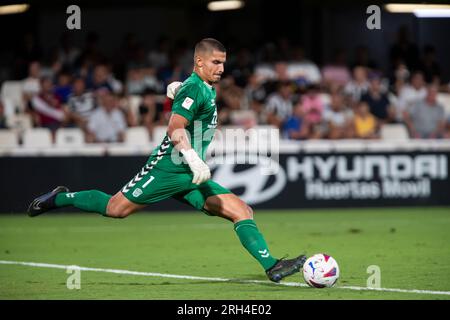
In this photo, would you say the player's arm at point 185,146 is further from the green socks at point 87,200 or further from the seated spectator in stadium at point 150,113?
the seated spectator in stadium at point 150,113

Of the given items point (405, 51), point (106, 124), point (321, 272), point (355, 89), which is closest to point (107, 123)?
point (106, 124)

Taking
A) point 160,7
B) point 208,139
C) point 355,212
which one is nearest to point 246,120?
point 355,212

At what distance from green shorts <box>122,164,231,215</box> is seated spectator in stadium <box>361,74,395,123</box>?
10.0 meters

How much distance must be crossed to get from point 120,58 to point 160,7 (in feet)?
11.0

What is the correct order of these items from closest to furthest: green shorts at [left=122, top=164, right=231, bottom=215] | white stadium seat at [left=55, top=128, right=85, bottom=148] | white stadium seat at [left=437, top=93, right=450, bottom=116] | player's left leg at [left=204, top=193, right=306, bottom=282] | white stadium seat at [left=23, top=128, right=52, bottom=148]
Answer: player's left leg at [left=204, top=193, right=306, bottom=282]
green shorts at [left=122, top=164, right=231, bottom=215]
white stadium seat at [left=23, top=128, right=52, bottom=148]
white stadium seat at [left=55, top=128, right=85, bottom=148]
white stadium seat at [left=437, top=93, right=450, bottom=116]

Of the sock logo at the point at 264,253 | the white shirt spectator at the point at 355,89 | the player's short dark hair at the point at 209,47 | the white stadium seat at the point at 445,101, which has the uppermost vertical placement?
the player's short dark hair at the point at 209,47

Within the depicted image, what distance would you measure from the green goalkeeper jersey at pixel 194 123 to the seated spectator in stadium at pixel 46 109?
886cm

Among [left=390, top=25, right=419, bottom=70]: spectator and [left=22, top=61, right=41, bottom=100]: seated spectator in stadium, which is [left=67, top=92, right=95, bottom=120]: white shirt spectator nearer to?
[left=22, top=61, right=41, bottom=100]: seated spectator in stadium

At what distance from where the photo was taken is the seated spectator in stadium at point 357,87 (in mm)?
18281

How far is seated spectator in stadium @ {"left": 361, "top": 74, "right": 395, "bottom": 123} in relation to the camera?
17891mm

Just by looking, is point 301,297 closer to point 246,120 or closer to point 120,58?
point 246,120

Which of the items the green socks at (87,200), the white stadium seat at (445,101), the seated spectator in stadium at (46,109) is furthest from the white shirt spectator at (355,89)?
the green socks at (87,200)

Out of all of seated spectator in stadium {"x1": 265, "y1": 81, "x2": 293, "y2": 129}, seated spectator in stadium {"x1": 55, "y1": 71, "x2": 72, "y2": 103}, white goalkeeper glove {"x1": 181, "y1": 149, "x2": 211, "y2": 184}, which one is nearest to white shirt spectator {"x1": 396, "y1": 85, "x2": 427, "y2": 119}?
seated spectator in stadium {"x1": 265, "y1": 81, "x2": 293, "y2": 129}

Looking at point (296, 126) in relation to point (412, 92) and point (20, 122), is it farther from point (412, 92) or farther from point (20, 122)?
point (20, 122)
